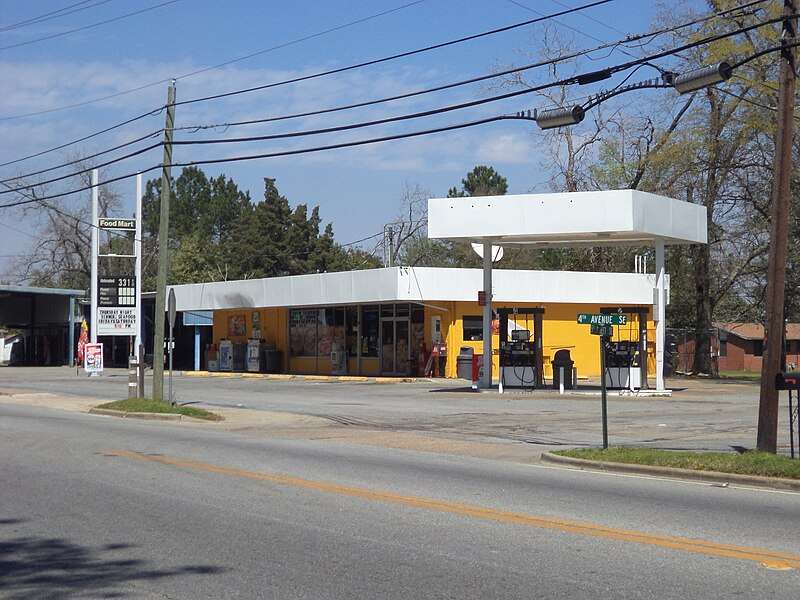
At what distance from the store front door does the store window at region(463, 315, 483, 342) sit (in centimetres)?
285

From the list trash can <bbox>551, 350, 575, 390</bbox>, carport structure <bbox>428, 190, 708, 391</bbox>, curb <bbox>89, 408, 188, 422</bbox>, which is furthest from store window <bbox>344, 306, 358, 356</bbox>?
curb <bbox>89, 408, 188, 422</bbox>

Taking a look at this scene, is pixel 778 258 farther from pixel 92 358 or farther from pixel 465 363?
pixel 92 358

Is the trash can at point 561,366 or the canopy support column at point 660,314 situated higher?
the canopy support column at point 660,314

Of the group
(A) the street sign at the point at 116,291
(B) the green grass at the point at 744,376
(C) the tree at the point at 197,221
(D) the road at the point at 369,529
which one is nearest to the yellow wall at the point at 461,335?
(B) the green grass at the point at 744,376

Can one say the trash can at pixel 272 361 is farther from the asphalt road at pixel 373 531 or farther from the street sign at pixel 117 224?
the asphalt road at pixel 373 531

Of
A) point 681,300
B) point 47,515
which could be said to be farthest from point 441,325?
point 47,515

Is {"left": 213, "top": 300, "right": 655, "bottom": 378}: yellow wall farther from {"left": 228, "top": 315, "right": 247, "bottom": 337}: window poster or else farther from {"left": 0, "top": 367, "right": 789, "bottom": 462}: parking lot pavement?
{"left": 0, "top": 367, "right": 789, "bottom": 462}: parking lot pavement

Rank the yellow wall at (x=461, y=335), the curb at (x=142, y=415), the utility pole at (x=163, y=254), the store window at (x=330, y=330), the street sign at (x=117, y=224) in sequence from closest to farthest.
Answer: the curb at (x=142, y=415) → the utility pole at (x=163, y=254) → the yellow wall at (x=461, y=335) → the street sign at (x=117, y=224) → the store window at (x=330, y=330)

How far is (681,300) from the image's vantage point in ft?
177

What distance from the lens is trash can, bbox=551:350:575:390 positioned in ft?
106

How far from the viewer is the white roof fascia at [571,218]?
28.6 metres

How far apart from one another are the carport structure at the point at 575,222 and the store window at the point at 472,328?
8.77m

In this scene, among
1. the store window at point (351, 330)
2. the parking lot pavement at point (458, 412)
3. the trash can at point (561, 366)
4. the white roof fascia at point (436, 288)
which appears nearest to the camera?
the parking lot pavement at point (458, 412)

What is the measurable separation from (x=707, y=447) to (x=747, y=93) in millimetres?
23693
